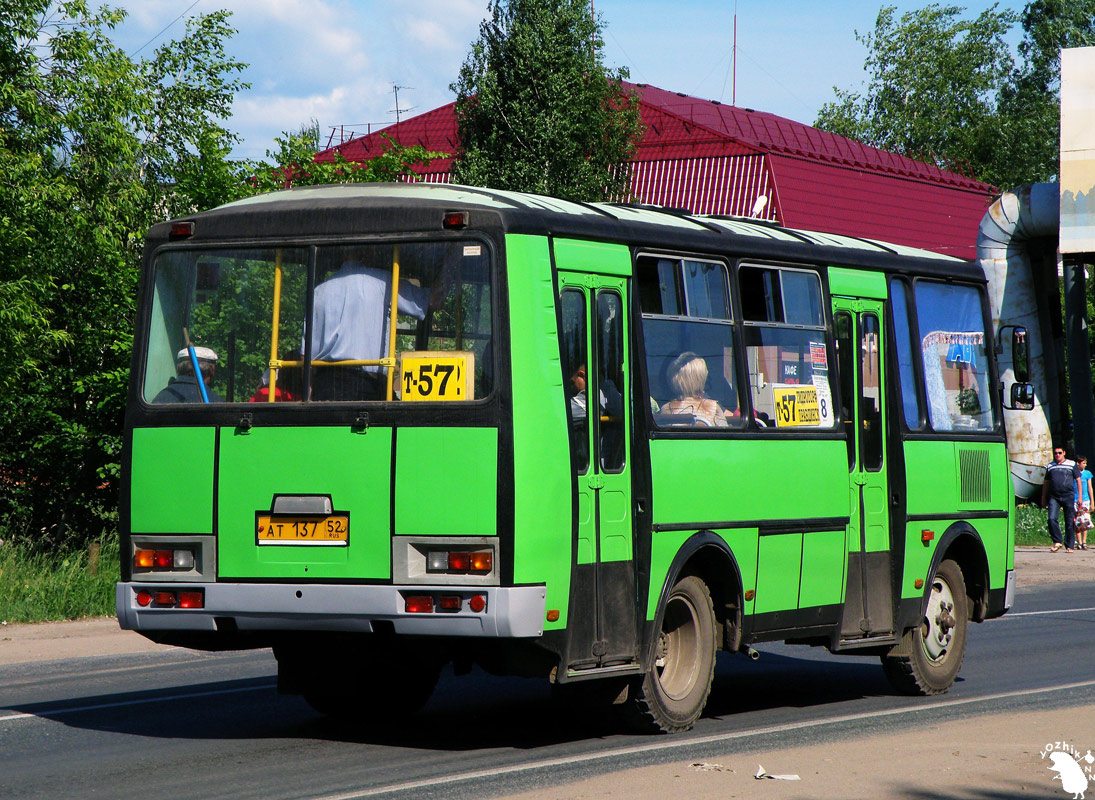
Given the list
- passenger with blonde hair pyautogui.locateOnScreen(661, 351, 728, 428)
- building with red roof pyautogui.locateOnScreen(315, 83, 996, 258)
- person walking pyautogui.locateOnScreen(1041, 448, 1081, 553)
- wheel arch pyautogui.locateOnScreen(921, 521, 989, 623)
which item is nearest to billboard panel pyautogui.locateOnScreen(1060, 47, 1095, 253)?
person walking pyautogui.locateOnScreen(1041, 448, 1081, 553)

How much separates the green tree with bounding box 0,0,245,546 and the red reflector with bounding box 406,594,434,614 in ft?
32.4

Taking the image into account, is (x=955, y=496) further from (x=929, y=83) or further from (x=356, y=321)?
(x=929, y=83)

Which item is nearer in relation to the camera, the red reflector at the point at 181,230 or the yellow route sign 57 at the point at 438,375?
the yellow route sign 57 at the point at 438,375

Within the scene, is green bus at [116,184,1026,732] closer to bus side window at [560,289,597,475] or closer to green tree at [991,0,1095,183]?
bus side window at [560,289,597,475]

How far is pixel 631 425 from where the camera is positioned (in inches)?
347

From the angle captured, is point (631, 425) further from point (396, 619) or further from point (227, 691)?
point (227, 691)

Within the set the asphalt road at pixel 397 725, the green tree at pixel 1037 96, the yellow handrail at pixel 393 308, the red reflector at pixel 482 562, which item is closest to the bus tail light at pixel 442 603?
the red reflector at pixel 482 562

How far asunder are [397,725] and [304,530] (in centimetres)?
205

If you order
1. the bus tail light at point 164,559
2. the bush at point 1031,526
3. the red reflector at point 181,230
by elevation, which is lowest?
the bush at point 1031,526

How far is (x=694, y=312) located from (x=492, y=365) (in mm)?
1818

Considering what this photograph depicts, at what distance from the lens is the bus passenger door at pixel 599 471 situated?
8.33m

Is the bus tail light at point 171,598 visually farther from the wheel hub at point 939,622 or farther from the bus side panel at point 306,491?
the wheel hub at point 939,622

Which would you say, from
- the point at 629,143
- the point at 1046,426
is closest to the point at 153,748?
the point at 1046,426

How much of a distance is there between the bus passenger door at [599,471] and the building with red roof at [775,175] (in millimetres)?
26726
